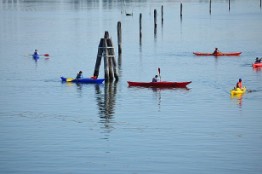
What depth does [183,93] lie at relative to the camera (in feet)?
176

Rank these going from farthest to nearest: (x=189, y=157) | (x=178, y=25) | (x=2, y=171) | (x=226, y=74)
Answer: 1. (x=178, y=25)
2. (x=226, y=74)
3. (x=189, y=157)
4. (x=2, y=171)

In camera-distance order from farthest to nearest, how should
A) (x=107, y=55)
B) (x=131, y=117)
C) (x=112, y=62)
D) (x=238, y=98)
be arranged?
(x=112, y=62) < (x=107, y=55) < (x=238, y=98) < (x=131, y=117)

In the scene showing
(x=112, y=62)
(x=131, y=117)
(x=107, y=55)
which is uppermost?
(x=107, y=55)

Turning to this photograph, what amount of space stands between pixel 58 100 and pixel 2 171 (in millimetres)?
19619

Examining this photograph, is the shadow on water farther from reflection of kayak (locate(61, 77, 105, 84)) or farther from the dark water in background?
reflection of kayak (locate(61, 77, 105, 84))

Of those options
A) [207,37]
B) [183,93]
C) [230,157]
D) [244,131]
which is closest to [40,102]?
[183,93]

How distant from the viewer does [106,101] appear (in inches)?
2002

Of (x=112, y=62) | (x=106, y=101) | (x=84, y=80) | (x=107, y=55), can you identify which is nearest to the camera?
(x=106, y=101)

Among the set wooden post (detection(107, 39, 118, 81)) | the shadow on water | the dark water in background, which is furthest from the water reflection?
wooden post (detection(107, 39, 118, 81))

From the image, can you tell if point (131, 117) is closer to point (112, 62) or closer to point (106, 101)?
point (106, 101)

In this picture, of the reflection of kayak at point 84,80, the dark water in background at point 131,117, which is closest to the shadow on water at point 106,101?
the dark water in background at point 131,117

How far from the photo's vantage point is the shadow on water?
1724 inches

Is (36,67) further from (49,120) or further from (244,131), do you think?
(244,131)

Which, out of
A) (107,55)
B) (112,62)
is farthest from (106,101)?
(112,62)
